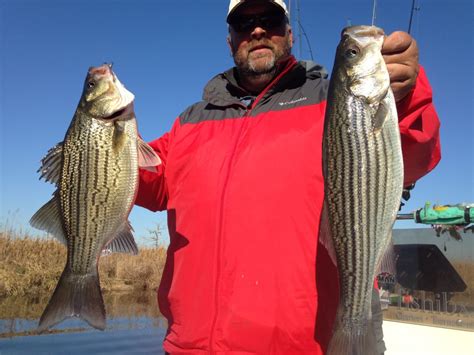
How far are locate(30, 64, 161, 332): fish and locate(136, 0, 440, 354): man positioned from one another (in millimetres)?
486

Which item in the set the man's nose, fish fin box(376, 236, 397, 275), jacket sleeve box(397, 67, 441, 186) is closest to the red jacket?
jacket sleeve box(397, 67, 441, 186)

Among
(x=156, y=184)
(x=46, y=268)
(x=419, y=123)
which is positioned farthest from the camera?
(x=46, y=268)

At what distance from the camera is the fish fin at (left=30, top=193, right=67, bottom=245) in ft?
10.5

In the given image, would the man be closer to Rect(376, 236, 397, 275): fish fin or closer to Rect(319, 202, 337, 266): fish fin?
Rect(319, 202, 337, 266): fish fin

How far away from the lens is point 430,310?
26.3ft

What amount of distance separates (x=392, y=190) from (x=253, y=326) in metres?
1.21

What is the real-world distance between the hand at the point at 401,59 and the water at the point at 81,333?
8567 mm

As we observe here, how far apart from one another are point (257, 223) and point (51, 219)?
142 cm

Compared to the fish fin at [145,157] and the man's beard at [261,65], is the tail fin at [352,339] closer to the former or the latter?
the fish fin at [145,157]

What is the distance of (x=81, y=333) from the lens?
36.6 ft

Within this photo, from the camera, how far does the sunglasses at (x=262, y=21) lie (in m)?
4.04

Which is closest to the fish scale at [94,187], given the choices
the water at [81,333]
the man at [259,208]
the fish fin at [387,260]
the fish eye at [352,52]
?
the man at [259,208]

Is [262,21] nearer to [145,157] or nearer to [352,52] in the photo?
[352,52]

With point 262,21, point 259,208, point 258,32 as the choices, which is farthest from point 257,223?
point 262,21
